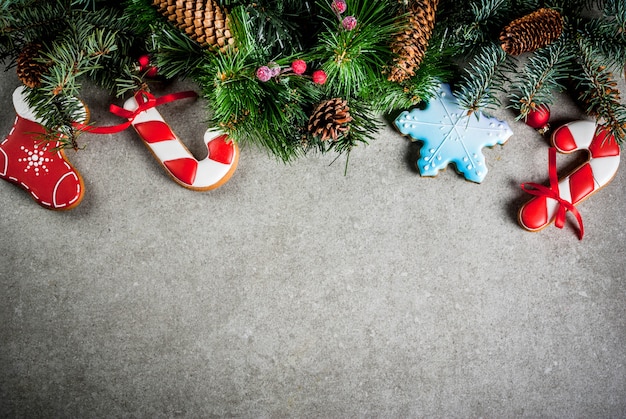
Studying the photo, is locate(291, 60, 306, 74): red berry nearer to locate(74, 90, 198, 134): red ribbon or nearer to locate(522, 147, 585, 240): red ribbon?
locate(74, 90, 198, 134): red ribbon

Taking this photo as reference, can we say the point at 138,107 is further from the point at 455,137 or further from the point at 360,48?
the point at 455,137

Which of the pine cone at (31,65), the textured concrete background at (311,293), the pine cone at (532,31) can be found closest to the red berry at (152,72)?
the textured concrete background at (311,293)

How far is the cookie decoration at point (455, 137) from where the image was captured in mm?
1233

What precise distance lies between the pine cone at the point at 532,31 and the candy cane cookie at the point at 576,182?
0.33 meters

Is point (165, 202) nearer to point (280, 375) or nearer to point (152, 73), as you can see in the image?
point (152, 73)

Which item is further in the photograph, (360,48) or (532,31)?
(532,31)

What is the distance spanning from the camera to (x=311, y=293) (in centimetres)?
125

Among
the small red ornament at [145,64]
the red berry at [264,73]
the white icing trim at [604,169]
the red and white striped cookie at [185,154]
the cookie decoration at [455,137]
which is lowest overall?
the white icing trim at [604,169]

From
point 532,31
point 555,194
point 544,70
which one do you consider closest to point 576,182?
point 555,194

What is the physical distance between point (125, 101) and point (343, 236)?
0.69 meters

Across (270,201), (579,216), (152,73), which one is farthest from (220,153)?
(579,216)

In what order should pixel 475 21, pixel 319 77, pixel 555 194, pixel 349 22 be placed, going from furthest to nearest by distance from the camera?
pixel 555 194 < pixel 475 21 < pixel 319 77 < pixel 349 22

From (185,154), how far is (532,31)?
33.8 inches

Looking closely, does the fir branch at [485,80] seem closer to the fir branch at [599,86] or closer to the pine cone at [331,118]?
the fir branch at [599,86]
